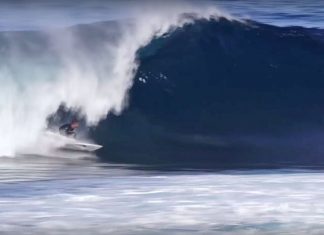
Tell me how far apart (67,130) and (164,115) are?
144cm

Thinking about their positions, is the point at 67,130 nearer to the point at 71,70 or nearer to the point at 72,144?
the point at 72,144

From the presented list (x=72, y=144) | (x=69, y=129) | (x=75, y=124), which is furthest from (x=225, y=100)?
(x=72, y=144)

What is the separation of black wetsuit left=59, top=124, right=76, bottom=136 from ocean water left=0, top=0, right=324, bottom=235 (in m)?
0.18

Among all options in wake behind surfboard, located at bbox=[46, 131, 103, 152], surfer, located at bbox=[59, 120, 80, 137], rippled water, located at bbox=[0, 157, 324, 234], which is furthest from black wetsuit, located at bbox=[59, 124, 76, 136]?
rippled water, located at bbox=[0, 157, 324, 234]

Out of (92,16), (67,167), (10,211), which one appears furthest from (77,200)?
(92,16)

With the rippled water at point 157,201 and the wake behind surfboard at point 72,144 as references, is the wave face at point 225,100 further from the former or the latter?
the rippled water at point 157,201

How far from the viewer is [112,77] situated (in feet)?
53.7

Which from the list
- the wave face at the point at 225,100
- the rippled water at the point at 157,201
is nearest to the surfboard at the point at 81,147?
the wave face at the point at 225,100

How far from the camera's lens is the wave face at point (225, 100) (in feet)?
47.3

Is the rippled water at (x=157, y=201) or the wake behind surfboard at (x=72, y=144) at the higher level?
the wake behind surfboard at (x=72, y=144)

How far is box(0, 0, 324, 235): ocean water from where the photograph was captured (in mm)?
10133

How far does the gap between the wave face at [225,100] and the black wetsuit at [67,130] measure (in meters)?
0.29

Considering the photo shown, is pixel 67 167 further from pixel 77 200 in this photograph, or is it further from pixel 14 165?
pixel 77 200

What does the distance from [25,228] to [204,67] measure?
298 inches
